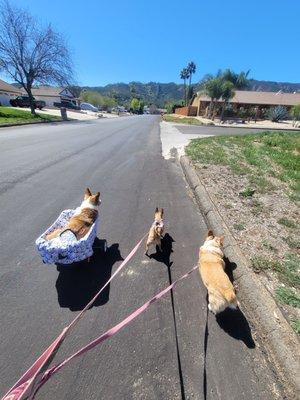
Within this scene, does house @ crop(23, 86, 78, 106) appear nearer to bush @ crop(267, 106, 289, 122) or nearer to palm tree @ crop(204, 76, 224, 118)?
palm tree @ crop(204, 76, 224, 118)

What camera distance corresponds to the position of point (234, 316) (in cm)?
316

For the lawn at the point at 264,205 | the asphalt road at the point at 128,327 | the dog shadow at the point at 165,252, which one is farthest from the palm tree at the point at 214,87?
the dog shadow at the point at 165,252

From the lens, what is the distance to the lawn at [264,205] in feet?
12.1

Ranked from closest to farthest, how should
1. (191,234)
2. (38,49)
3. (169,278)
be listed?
(169,278), (191,234), (38,49)

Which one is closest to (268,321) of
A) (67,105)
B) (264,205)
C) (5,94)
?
(264,205)

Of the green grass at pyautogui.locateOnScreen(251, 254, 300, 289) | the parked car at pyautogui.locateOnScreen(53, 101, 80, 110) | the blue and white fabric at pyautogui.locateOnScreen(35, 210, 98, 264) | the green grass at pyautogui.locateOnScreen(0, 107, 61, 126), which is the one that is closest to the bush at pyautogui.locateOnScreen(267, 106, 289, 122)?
the green grass at pyautogui.locateOnScreen(0, 107, 61, 126)

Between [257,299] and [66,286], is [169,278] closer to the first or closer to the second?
[257,299]

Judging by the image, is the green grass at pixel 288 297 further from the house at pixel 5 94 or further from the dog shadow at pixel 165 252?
the house at pixel 5 94

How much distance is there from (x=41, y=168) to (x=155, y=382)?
8247 millimetres

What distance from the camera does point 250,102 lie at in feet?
193

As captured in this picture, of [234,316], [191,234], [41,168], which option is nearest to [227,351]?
[234,316]

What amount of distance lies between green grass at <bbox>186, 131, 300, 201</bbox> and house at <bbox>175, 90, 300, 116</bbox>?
4554 centimetres

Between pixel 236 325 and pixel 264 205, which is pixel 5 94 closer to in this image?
pixel 264 205

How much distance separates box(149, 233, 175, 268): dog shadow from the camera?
4199mm
